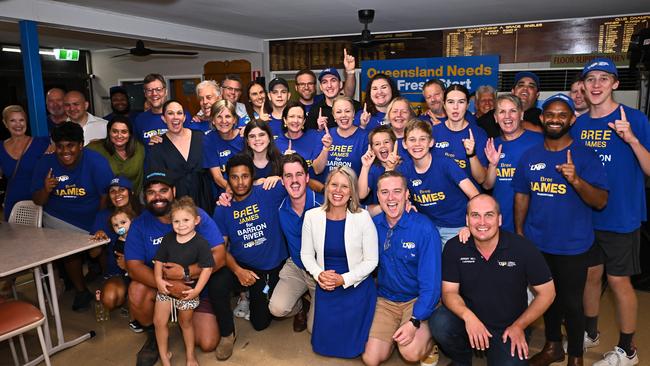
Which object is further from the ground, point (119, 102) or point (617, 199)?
point (119, 102)

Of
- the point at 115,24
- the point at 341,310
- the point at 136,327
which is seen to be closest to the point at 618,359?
the point at 341,310

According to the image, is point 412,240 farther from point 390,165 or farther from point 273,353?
point 273,353

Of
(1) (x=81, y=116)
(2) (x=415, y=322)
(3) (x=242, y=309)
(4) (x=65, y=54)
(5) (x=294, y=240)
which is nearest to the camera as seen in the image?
(2) (x=415, y=322)

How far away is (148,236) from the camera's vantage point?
10.4ft

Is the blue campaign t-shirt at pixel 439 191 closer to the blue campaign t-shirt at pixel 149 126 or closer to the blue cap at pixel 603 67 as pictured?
the blue cap at pixel 603 67

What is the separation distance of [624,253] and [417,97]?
3.63 meters

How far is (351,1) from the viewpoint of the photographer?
5449 millimetres

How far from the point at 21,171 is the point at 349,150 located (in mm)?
3090

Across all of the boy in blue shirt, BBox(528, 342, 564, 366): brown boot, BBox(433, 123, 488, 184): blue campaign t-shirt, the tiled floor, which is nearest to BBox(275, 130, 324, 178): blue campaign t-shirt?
BBox(433, 123, 488, 184): blue campaign t-shirt

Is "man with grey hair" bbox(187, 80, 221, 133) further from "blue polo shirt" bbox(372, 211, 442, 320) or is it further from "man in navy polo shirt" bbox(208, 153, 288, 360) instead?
"blue polo shirt" bbox(372, 211, 442, 320)

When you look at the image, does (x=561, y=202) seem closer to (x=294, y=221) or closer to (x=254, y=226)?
(x=294, y=221)

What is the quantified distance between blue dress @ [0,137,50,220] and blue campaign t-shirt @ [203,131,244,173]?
1.69 metres

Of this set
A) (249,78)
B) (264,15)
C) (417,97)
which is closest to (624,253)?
(417,97)

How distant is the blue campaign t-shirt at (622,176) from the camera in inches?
113
